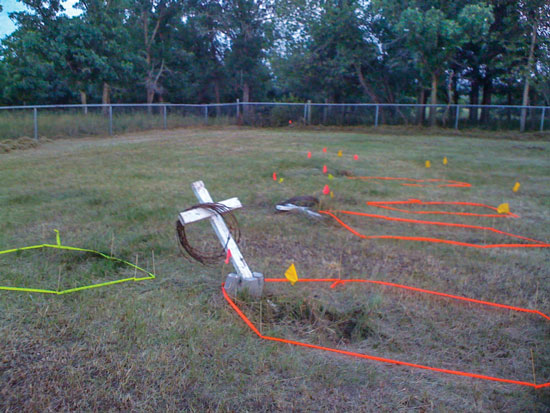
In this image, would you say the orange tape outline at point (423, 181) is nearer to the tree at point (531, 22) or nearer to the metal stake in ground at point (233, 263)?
the metal stake in ground at point (233, 263)

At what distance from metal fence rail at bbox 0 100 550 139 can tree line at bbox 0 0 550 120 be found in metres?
0.97

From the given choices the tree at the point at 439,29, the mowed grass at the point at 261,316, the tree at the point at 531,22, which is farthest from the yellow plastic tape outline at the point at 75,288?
the tree at the point at 531,22

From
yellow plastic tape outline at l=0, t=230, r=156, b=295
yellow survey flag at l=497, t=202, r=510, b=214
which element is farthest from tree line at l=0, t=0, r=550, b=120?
yellow plastic tape outline at l=0, t=230, r=156, b=295

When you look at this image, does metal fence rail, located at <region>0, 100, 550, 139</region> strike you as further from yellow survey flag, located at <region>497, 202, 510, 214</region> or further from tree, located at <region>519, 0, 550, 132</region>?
yellow survey flag, located at <region>497, 202, 510, 214</region>

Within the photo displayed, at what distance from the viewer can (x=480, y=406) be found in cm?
261

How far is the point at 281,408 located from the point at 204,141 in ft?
45.9

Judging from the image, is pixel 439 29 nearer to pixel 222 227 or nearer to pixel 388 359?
pixel 222 227

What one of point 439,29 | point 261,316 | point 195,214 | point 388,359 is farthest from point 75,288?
point 439,29

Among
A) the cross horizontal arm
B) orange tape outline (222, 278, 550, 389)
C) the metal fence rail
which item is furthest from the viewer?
the metal fence rail

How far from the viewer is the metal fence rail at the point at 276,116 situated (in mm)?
17891

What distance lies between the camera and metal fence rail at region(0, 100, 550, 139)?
58.7ft

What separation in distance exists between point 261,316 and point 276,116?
807 inches

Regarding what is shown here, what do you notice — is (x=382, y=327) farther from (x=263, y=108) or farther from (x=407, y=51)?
(x=407, y=51)

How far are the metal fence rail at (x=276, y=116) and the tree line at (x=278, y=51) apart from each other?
0.97 meters
